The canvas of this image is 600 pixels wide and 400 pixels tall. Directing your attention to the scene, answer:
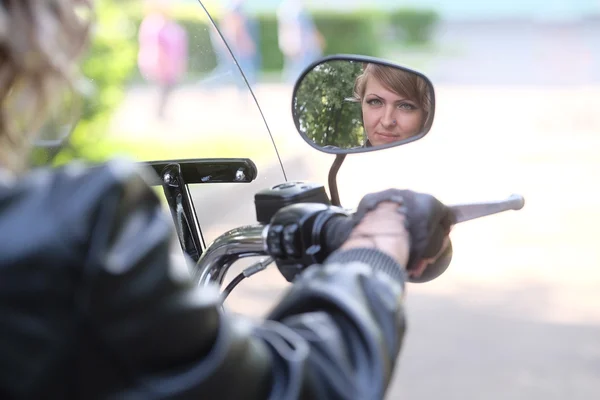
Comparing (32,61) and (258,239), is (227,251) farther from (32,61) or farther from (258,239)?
(32,61)

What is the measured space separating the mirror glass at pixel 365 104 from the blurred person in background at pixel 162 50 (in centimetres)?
36

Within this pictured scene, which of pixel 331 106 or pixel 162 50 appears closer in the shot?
pixel 331 106

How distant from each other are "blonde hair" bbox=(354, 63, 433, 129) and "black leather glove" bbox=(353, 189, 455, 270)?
1.28 feet

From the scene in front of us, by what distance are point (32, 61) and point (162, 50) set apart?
1.28m

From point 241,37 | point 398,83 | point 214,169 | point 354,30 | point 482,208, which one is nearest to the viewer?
point 482,208

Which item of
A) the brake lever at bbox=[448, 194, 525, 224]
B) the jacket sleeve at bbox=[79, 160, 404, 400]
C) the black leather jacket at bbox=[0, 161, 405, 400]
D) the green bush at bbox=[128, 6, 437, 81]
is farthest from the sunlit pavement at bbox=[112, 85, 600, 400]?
the green bush at bbox=[128, 6, 437, 81]

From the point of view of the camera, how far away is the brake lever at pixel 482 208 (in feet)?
4.87

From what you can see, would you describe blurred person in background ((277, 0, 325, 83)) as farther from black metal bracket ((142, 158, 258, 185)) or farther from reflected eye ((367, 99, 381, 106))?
reflected eye ((367, 99, 381, 106))

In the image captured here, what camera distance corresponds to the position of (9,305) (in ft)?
2.86

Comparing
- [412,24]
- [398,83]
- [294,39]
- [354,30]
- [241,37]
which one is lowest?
[412,24]

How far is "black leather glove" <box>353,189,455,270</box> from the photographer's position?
134cm

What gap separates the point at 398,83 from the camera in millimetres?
1713

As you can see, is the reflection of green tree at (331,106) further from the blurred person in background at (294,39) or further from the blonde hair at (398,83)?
the blurred person in background at (294,39)

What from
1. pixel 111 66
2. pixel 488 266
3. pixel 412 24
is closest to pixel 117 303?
pixel 111 66
